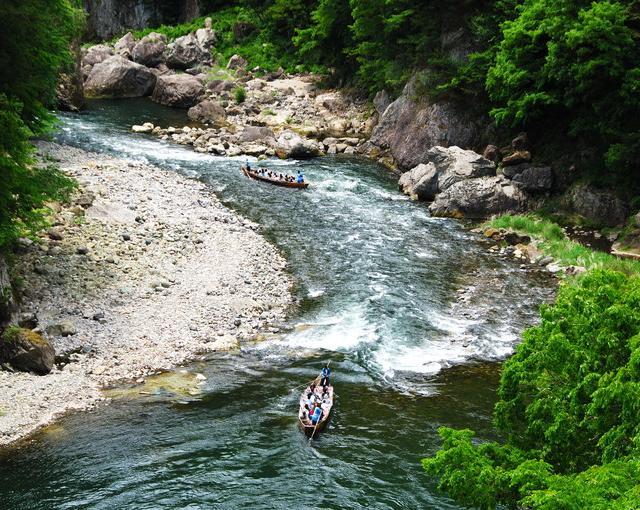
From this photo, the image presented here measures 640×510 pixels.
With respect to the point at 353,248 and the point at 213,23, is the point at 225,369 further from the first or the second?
the point at 213,23

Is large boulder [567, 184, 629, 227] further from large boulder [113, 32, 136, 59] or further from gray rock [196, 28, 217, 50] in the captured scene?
large boulder [113, 32, 136, 59]

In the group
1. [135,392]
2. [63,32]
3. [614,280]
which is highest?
[63,32]

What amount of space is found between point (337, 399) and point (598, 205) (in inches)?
798

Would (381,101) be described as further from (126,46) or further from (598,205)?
(126,46)

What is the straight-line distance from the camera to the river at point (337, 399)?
625 inches

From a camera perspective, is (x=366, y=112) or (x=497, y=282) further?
(x=366, y=112)

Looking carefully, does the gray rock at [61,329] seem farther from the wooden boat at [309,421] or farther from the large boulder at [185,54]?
the large boulder at [185,54]

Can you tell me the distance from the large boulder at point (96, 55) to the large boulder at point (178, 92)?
1091 cm

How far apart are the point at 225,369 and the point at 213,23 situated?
217 feet

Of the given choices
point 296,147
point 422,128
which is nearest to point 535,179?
point 422,128

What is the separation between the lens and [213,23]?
7881cm

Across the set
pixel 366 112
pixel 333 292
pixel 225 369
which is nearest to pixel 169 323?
pixel 225 369

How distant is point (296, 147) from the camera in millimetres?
45594

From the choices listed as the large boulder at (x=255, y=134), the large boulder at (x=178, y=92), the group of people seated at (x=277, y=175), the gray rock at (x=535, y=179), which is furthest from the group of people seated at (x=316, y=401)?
the large boulder at (x=178, y=92)
